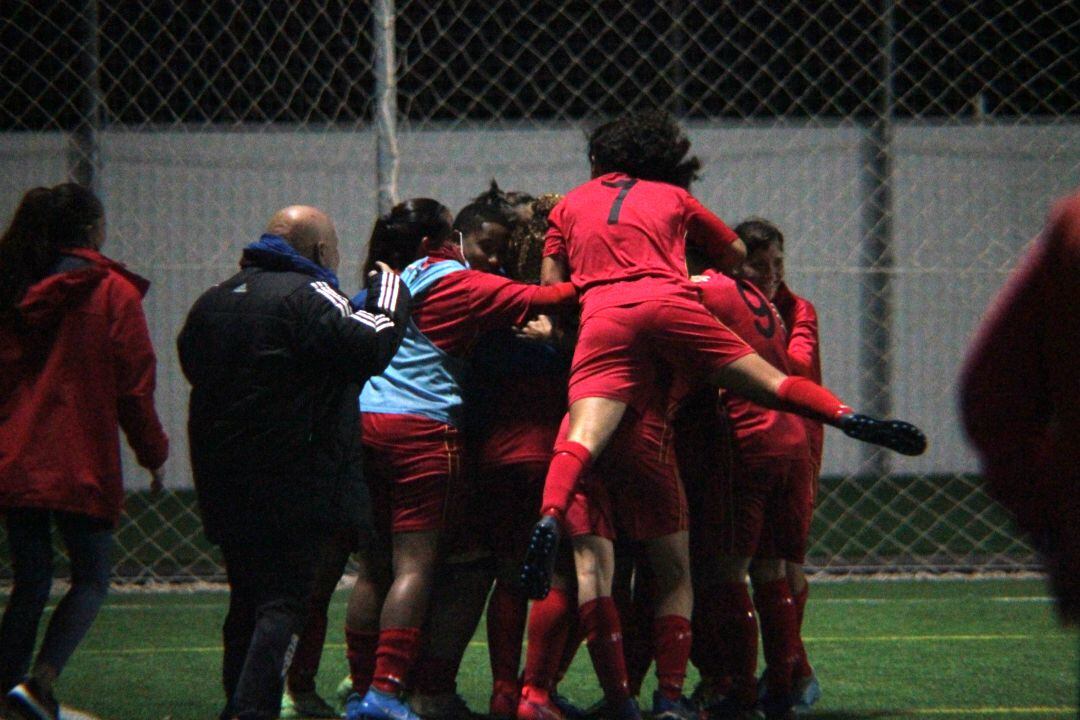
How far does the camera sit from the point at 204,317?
3.74m

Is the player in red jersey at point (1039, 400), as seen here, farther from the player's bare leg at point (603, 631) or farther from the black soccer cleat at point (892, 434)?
the player's bare leg at point (603, 631)

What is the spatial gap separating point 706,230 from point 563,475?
88 centimetres

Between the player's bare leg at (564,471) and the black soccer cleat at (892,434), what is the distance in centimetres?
62

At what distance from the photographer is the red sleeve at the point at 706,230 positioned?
4195 millimetres

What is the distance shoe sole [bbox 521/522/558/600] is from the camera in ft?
11.8

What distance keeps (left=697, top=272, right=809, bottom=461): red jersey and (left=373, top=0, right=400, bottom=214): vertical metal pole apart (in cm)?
313

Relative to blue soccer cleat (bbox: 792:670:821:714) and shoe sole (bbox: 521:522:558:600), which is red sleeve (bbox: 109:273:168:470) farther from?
blue soccer cleat (bbox: 792:670:821:714)

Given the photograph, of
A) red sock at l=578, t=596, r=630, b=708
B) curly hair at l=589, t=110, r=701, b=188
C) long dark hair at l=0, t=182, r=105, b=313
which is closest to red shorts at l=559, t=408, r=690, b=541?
red sock at l=578, t=596, r=630, b=708

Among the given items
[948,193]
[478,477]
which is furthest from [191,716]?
[948,193]

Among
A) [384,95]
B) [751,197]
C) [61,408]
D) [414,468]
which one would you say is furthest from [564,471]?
[751,197]

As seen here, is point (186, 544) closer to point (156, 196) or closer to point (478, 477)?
point (156, 196)

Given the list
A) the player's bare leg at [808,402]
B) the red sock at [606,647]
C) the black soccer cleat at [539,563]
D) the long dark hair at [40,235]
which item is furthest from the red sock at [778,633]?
the long dark hair at [40,235]

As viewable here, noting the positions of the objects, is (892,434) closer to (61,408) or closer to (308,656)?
(308,656)

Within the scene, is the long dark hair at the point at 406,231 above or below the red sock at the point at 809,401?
above
